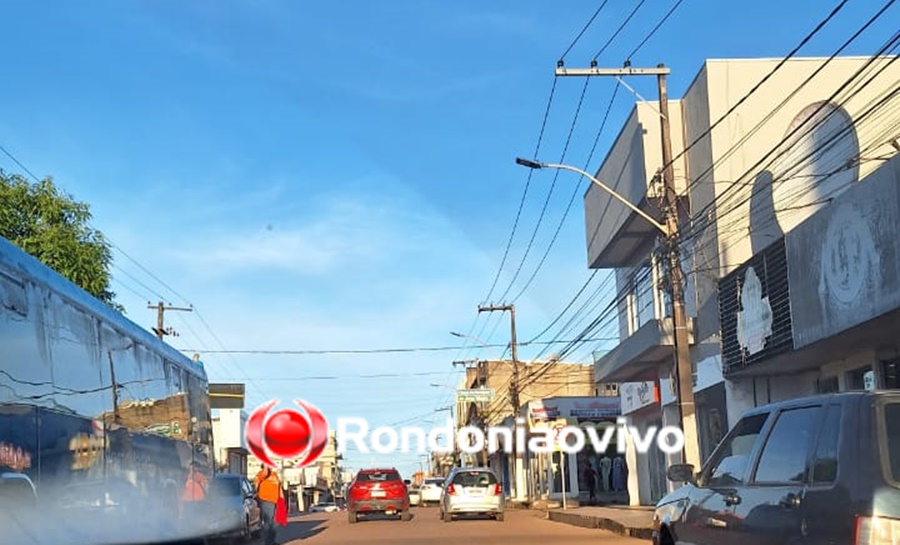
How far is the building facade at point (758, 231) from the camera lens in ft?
54.6

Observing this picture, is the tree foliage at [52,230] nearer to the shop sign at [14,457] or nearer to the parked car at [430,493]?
the shop sign at [14,457]

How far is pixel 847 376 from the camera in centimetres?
1917

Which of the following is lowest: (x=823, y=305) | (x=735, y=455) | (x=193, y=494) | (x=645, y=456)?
(x=645, y=456)

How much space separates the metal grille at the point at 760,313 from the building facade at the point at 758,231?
0.13 ft

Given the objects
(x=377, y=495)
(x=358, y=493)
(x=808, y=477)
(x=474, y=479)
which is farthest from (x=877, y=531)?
(x=358, y=493)

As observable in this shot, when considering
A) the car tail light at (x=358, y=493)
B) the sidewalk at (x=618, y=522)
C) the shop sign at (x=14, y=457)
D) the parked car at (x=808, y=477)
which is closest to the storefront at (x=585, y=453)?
the sidewalk at (x=618, y=522)

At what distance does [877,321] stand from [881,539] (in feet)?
34.1

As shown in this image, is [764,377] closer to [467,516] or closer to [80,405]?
[467,516]

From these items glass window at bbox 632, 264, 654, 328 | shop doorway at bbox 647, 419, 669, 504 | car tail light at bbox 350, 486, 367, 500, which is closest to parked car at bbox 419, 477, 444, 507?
shop doorway at bbox 647, 419, 669, 504

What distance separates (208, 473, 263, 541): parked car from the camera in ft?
57.8

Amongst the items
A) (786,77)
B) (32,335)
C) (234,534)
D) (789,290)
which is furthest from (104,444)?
(786,77)

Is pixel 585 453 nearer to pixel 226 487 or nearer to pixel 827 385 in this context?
pixel 827 385

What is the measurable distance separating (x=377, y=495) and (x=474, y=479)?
3.11m

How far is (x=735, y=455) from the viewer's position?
7441 mm
